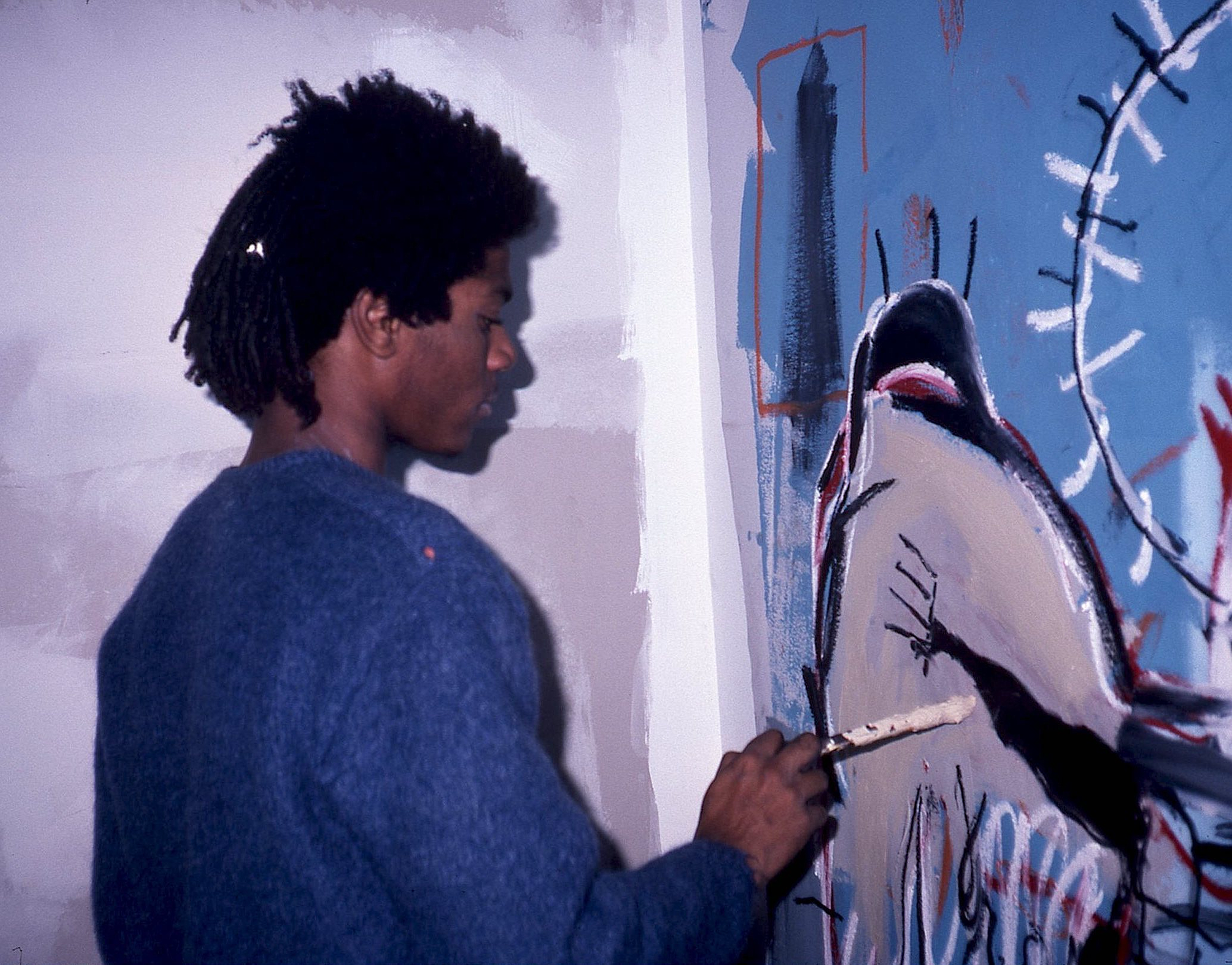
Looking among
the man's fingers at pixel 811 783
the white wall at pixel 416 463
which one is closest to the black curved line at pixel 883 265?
the white wall at pixel 416 463

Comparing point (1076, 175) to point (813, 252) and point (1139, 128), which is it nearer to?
point (1139, 128)

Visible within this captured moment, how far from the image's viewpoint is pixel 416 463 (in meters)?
1.41

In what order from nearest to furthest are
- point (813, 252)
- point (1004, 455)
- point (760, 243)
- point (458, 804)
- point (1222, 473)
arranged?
point (458, 804), point (1222, 473), point (1004, 455), point (813, 252), point (760, 243)

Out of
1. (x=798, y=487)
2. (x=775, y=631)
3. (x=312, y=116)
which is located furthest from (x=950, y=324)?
(x=312, y=116)

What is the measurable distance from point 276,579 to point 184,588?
0.48ft

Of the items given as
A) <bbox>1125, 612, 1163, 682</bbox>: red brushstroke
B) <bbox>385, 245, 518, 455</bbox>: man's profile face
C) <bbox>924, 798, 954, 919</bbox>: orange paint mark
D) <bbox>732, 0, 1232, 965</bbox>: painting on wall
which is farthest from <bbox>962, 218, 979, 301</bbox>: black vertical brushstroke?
<bbox>924, 798, 954, 919</bbox>: orange paint mark

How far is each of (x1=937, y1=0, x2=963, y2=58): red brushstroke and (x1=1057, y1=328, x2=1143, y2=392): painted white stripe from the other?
0.38m

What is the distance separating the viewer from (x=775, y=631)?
1393 mm

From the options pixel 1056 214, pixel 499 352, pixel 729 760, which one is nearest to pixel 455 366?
pixel 499 352

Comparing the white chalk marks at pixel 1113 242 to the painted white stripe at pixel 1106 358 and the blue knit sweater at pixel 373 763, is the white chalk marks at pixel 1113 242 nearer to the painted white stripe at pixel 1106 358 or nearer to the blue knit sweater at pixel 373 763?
the painted white stripe at pixel 1106 358

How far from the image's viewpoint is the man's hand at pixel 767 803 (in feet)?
2.71

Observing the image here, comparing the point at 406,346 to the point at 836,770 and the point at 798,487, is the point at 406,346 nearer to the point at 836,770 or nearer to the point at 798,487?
the point at 798,487

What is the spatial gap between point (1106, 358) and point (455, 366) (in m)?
0.61

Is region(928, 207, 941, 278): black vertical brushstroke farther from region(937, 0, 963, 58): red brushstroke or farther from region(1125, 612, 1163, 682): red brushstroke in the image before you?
region(1125, 612, 1163, 682): red brushstroke
